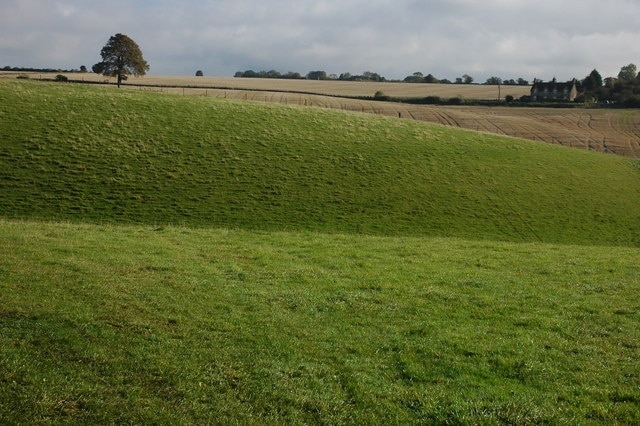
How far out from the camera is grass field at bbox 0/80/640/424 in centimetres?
888

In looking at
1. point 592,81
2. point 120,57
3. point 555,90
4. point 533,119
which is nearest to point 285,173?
point 120,57

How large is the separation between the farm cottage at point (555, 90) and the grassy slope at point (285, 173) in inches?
3736

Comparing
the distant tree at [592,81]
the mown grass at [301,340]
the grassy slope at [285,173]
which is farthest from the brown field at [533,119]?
the mown grass at [301,340]

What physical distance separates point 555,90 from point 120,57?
114 m

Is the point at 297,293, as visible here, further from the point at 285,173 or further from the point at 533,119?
the point at 533,119

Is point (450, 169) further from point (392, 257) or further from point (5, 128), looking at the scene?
point (5, 128)

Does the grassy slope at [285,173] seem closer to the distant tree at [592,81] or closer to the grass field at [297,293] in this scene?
the grass field at [297,293]

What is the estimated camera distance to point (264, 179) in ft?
134

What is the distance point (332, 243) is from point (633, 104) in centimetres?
11019

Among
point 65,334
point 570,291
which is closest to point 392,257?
point 570,291

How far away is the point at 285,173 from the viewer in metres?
42.2

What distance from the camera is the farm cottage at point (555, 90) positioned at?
145625mm

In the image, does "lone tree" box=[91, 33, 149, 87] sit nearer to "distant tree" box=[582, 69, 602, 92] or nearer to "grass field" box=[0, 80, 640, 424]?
"grass field" box=[0, 80, 640, 424]

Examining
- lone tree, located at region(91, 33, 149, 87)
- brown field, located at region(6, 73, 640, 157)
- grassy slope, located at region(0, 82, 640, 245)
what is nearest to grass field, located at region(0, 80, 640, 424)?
grassy slope, located at region(0, 82, 640, 245)
